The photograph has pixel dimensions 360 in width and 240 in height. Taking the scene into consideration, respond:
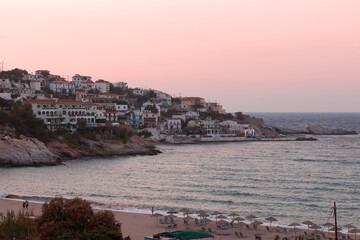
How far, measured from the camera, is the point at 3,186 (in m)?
38.2

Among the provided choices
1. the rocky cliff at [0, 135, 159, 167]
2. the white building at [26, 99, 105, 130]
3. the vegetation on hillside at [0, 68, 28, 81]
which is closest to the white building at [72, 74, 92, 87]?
the vegetation on hillside at [0, 68, 28, 81]

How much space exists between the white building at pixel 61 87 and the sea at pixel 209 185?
1986 inches

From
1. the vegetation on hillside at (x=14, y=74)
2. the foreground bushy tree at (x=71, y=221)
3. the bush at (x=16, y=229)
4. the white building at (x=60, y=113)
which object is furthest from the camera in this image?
the vegetation on hillside at (x=14, y=74)

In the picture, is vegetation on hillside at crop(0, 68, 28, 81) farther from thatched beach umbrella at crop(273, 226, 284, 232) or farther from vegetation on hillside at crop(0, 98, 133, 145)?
thatched beach umbrella at crop(273, 226, 284, 232)

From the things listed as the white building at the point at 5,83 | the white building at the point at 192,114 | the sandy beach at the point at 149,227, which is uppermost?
the white building at the point at 5,83

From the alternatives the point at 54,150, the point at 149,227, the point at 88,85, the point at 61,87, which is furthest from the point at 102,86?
the point at 149,227

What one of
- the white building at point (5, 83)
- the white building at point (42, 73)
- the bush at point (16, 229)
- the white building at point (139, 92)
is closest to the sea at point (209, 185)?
the bush at point (16, 229)

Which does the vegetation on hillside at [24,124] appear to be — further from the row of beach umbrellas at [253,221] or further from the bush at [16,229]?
the bush at [16,229]

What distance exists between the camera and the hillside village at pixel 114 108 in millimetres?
72125

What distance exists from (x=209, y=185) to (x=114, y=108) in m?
56.6

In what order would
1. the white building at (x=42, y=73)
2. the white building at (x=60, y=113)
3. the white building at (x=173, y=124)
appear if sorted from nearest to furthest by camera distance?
the white building at (x=60, y=113) < the white building at (x=173, y=124) < the white building at (x=42, y=73)

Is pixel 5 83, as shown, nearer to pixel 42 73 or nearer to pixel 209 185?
pixel 42 73

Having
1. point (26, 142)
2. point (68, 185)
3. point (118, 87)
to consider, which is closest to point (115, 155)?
point (26, 142)

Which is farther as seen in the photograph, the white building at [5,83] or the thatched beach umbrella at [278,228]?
the white building at [5,83]
